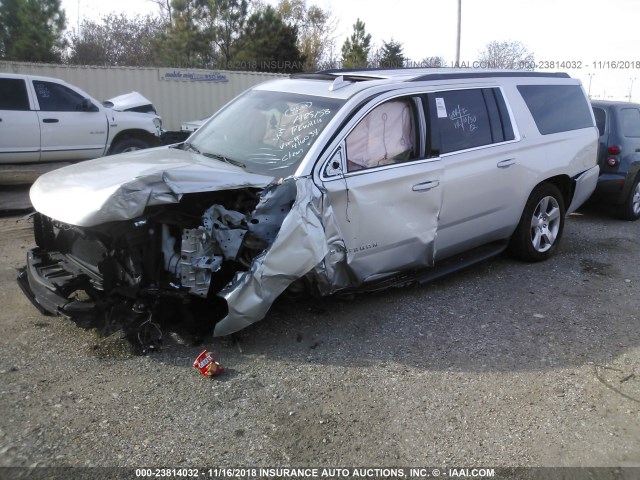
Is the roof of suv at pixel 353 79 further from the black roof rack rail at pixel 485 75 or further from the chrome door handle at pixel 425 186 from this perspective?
the chrome door handle at pixel 425 186

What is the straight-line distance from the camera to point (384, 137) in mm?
4500

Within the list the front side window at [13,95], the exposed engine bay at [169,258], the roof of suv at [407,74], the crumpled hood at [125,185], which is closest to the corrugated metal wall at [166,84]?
the front side window at [13,95]

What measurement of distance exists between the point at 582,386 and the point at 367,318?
1598 mm

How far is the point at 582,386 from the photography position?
143 inches

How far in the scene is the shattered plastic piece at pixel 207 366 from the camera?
3.59 metres

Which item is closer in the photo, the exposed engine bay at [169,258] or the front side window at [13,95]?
the exposed engine bay at [169,258]

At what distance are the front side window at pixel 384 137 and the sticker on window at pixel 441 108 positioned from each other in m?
0.30

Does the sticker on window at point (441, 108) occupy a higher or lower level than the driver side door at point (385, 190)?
higher

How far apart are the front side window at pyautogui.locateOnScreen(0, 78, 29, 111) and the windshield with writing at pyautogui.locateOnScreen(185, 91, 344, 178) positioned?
589 cm

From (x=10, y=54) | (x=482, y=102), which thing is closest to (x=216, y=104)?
(x=10, y=54)

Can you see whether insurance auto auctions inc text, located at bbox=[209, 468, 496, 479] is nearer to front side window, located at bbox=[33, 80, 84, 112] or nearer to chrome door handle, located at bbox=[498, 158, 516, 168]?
chrome door handle, located at bbox=[498, 158, 516, 168]

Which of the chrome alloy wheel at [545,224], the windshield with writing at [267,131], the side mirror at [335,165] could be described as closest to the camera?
the side mirror at [335,165]

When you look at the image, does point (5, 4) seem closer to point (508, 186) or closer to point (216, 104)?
point (216, 104)

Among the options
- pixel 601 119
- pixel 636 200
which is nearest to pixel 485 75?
pixel 601 119
